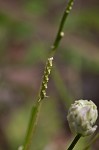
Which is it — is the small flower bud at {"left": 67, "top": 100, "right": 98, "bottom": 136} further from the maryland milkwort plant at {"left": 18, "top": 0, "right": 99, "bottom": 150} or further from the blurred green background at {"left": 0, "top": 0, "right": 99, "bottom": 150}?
the blurred green background at {"left": 0, "top": 0, "right": 99, "bottom": 150}

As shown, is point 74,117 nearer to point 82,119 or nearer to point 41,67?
point 82,119

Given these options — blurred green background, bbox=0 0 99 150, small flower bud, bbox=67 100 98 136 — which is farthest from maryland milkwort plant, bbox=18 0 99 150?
blurred green background, bbox=0 0 99 150

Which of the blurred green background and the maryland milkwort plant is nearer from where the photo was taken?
the maryland milkwort plant

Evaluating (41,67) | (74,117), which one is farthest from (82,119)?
(41,67)

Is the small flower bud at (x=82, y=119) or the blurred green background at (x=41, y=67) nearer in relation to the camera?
the small flower bud at (x=82, y=119)

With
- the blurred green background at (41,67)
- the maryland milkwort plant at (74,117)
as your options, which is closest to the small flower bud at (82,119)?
the maryland milkwort plant at (74,117)

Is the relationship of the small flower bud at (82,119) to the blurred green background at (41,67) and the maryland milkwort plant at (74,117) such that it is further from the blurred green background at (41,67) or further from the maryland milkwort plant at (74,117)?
the blurred green background at (41,67)
